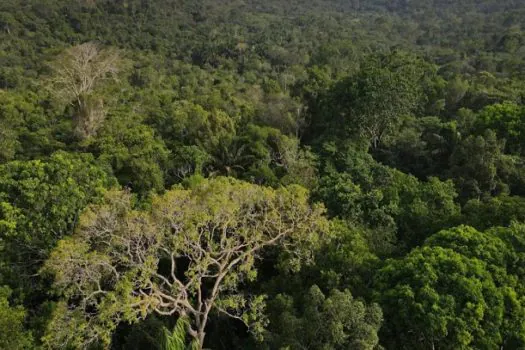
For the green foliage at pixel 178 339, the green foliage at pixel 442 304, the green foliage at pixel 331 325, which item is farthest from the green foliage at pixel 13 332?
the green foliage at pixel 442 304

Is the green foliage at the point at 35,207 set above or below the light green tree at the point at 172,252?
below

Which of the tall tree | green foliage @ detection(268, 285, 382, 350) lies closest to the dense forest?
green foliage @ detection(268, 285, 382, 350)

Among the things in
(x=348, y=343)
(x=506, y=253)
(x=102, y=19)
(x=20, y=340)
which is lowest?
(x=102, y=19)

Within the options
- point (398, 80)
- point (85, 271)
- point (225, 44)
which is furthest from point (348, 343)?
point (225, 44)

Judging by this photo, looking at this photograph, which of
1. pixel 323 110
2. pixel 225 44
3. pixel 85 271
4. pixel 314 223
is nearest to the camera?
pixel 85 271

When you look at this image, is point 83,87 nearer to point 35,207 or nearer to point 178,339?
point 35,207

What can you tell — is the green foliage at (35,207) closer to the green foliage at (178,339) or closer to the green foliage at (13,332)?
the green foliage at (13,332)

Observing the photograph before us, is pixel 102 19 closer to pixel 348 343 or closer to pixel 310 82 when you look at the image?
pixel 310 82

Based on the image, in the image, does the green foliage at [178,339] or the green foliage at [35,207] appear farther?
the green foliage at [35,207]
